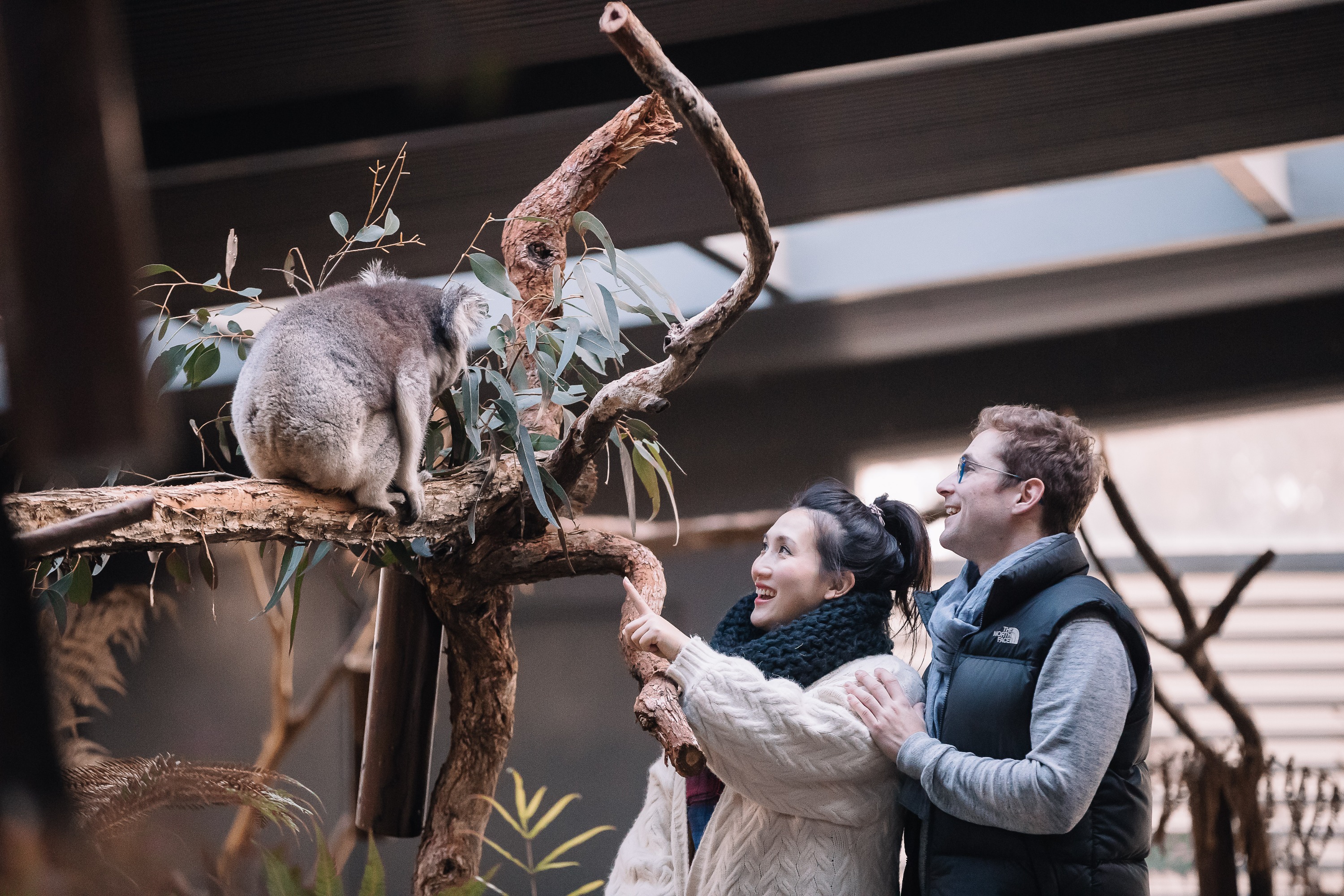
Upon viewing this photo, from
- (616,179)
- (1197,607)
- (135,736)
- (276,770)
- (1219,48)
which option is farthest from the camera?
(135,736)

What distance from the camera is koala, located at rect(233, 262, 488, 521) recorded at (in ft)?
5.44

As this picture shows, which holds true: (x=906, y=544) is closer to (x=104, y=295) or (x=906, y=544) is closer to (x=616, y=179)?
(x=104, y=295)

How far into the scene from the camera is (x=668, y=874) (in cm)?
171

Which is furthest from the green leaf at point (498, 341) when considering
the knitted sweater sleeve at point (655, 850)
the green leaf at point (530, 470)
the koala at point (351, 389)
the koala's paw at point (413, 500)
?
the knitted sweater sleeve at point (655, 850)

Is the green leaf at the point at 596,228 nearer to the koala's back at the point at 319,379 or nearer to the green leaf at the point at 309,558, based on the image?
the koala's back at the point at 319,379

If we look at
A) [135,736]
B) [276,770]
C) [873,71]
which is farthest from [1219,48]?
[135,736]

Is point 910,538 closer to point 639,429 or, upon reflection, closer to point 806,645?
point 806,645

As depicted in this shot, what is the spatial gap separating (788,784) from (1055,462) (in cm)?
64

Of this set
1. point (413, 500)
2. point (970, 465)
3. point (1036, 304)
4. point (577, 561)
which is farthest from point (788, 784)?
point (1036, 304)

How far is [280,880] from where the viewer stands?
6.38 ft

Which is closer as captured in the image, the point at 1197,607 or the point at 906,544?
the point at 906,544

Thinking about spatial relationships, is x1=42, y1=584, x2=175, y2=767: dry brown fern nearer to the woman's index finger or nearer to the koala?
the koala

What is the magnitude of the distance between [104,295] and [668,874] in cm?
165

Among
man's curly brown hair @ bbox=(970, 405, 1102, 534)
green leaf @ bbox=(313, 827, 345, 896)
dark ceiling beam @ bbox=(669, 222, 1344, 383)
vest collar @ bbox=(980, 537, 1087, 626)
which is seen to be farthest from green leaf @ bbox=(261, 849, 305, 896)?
dark ceiling beam @ bbox=(669, 222, 1344, 383)
